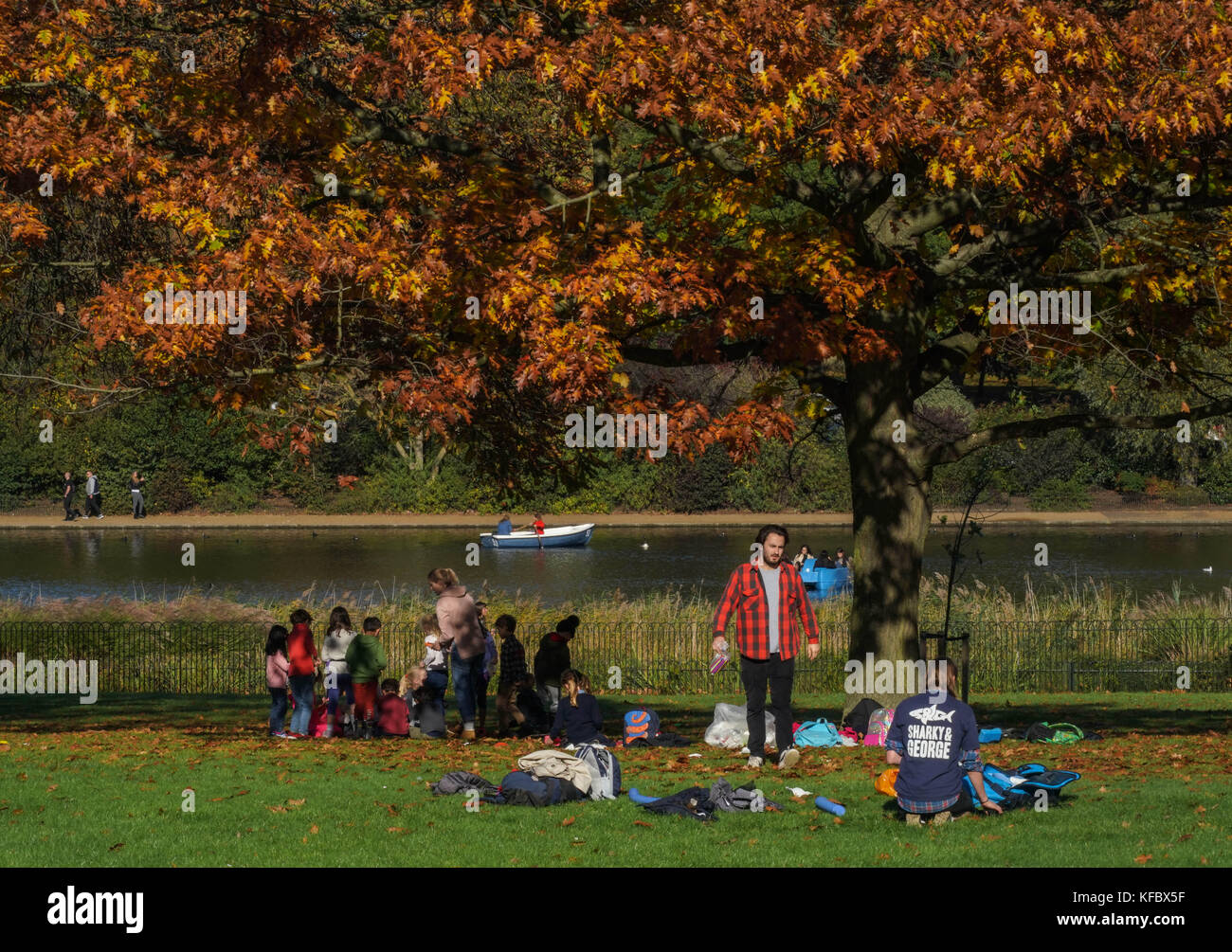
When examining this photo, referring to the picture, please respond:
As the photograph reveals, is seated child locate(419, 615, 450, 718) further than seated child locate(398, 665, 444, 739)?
Yes

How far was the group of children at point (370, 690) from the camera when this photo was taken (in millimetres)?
16156

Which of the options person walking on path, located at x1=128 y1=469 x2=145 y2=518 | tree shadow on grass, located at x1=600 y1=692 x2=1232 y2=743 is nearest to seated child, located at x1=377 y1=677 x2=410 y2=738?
tree shadow on grass, located at x1=600 y1=692 x2=1232 y2=743

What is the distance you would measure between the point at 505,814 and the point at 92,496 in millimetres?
49279

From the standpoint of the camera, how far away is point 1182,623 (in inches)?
974

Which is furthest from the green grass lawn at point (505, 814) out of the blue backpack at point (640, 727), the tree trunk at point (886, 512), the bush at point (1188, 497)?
the bush at point (1188, 497)

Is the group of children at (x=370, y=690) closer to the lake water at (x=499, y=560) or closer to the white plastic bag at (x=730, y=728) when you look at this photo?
the white plastic bag at (x=730, y=728)

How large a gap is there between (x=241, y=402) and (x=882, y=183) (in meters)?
6.85

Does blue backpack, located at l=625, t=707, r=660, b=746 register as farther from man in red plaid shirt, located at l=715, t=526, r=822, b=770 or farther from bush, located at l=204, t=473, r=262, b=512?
bush, located at l=204, t=473, r=262, b=512

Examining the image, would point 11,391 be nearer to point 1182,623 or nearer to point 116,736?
point 116,736

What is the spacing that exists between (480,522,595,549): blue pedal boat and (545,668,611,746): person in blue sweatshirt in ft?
109

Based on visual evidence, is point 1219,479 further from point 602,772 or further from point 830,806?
point 830,806

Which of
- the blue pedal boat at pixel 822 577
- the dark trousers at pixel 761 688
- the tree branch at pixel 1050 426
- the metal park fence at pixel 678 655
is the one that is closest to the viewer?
the dark trousers at pixel 761 688

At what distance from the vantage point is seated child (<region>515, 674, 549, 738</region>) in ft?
54.6

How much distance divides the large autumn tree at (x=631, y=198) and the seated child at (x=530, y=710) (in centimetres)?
298
